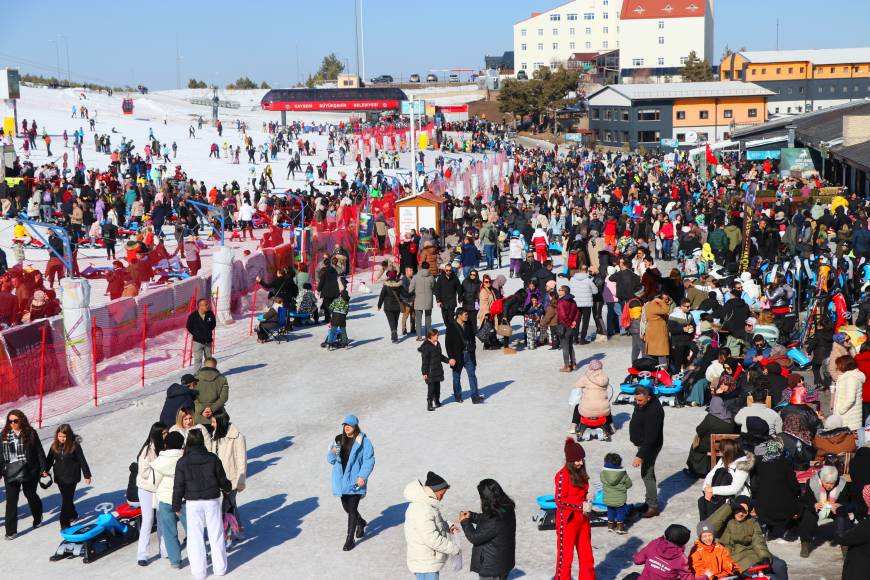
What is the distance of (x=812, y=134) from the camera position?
142ft

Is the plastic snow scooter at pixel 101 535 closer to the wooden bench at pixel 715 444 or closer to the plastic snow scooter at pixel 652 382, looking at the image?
the wooden bench at pixel 715 444

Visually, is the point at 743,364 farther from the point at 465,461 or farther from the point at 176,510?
the point at 176,510

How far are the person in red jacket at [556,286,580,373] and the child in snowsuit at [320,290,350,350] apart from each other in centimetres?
380

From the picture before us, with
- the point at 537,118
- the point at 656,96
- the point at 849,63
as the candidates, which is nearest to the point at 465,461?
the point at 656,96

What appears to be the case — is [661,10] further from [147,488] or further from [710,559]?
[710,559]

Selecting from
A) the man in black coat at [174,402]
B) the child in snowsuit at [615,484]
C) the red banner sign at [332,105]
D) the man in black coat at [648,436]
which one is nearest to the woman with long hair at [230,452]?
the man in black coat at [174,402]

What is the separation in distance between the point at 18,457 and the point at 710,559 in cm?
653

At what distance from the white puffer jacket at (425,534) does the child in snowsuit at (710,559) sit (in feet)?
6.01

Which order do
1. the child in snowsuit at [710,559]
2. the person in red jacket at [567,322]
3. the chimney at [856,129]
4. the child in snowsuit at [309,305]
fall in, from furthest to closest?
the chimney at [856,129], the child in snowsuit at [309,305], the person in red jacket at [567,322], the child in snowsuit at [710,559]

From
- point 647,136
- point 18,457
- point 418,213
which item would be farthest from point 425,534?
point 647,136

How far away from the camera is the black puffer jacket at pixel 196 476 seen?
358 inches

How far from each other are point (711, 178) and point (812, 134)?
5.37 m

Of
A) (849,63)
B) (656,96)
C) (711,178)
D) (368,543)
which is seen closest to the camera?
(368,543)

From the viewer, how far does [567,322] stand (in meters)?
15.4
